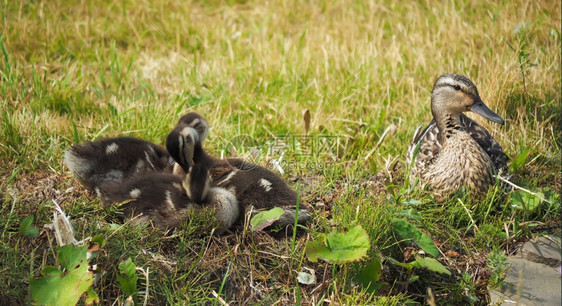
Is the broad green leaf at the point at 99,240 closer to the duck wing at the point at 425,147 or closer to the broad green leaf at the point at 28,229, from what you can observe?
the broad green leaf at the point at 28,229

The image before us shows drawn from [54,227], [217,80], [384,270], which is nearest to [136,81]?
[217,80]

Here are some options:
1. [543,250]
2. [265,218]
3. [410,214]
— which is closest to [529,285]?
[543,250]

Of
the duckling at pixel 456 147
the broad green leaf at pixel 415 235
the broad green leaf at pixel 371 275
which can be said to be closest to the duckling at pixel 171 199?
the broad green leaf at pixel 371 275

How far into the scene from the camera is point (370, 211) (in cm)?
318

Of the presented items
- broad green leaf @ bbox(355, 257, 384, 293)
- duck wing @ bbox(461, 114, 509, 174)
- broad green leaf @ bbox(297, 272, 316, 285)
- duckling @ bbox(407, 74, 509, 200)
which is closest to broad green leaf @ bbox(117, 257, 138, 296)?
broad green leaf @ bbox(297, 272, 316, 285)

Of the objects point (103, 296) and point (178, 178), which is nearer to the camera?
point (103, 296)

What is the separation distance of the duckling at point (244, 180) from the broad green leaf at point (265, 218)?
0.13m

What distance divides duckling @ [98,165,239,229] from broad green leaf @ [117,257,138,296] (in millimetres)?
387

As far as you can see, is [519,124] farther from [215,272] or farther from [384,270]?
[215,272]

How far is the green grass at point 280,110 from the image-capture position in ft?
9.86

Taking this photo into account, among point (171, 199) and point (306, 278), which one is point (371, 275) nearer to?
point (306, 278)

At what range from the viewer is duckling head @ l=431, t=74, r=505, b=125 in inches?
151

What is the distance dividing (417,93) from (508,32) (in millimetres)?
1185

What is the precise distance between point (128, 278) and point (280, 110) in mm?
2262
